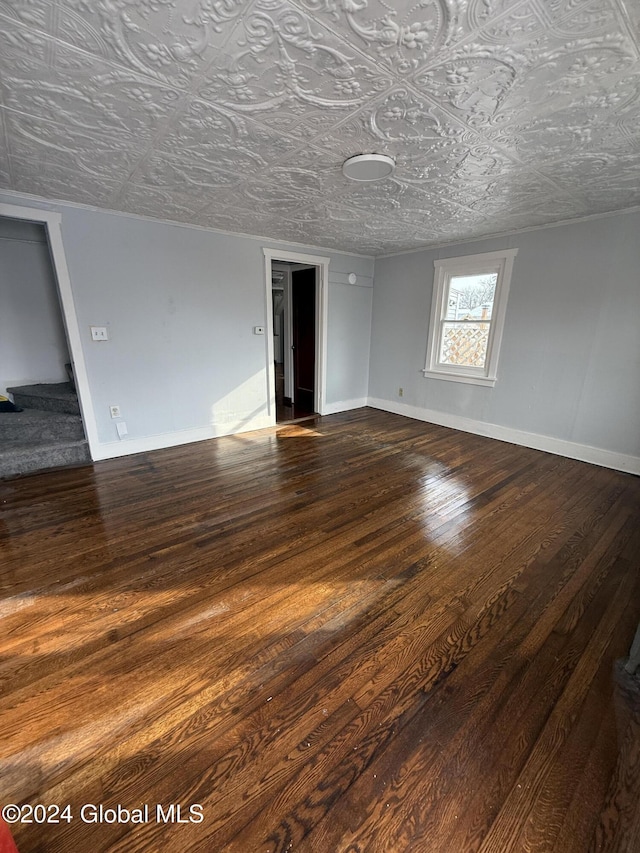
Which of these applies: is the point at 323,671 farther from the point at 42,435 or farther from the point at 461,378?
the point at 461,378

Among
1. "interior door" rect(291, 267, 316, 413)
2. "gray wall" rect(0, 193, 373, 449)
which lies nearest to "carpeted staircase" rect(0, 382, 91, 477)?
"gray wall" rect(0, 193, 373, 449)

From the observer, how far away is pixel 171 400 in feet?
12.9

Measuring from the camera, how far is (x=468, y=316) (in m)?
4.47

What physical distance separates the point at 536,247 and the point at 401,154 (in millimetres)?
2479

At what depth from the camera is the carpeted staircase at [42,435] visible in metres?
3.23

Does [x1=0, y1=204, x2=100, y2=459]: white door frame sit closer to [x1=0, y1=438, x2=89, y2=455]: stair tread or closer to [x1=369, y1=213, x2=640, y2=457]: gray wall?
[x1=0, y1=438, x2=89, y2=455]: stair tread

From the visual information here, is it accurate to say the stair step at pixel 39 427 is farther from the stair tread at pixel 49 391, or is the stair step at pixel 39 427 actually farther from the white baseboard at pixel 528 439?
the white baseboard at pixel 528 439

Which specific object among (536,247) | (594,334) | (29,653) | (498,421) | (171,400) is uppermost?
(536,247)

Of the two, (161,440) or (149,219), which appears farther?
(161,440)

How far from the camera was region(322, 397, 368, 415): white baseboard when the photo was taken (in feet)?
18.0

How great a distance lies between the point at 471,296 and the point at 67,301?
4.56 meters

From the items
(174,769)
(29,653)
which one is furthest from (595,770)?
(29,653)

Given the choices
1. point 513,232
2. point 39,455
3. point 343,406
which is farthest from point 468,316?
point 39,455

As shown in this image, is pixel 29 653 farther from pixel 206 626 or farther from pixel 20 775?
pixel 206 626
